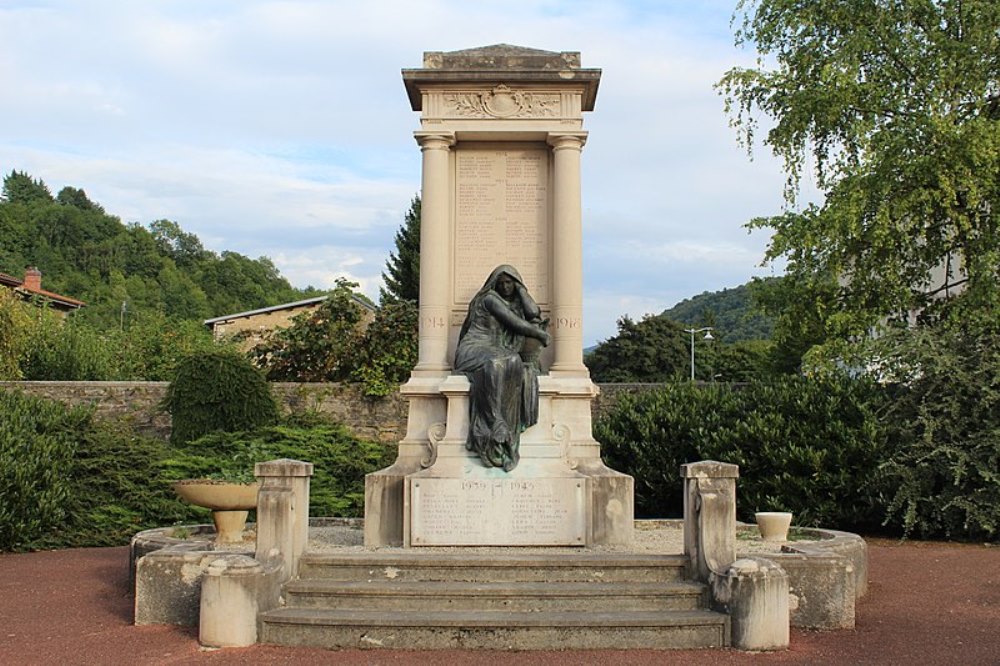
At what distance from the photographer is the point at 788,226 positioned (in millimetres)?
18656

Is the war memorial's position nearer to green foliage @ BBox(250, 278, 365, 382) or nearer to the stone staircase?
the stone staircase

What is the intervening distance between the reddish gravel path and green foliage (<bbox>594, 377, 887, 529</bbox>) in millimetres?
3628

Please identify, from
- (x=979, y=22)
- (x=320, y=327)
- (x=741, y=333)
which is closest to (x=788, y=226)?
(x=979, y=22)

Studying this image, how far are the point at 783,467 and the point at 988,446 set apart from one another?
2619mm

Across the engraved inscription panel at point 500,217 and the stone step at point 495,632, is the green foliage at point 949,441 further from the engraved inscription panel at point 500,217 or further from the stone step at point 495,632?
the stone step at point 495,632

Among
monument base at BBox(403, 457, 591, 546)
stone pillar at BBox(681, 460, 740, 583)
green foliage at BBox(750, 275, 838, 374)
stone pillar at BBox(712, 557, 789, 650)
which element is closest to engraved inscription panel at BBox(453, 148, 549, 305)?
Answer: monument base at BBox(403, 457, 591, 546)

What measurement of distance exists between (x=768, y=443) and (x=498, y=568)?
7827 mm

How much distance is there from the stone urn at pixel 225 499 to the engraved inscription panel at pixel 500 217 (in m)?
2.70

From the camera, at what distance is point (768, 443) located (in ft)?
48.3

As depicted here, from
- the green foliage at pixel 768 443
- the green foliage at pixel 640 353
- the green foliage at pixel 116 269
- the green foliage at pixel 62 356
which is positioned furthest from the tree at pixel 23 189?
the green foliage at pixel 768 443

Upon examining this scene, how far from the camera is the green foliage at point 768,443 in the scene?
14430 millimetres

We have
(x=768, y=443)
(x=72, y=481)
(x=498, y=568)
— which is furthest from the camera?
(x=768, y=443)

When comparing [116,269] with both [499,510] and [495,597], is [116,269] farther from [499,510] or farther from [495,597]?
[495,597]

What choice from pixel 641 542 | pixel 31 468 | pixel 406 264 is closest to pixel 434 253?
pixel 641 542
